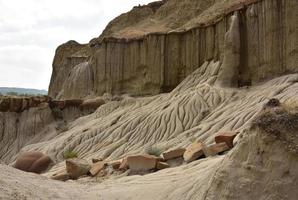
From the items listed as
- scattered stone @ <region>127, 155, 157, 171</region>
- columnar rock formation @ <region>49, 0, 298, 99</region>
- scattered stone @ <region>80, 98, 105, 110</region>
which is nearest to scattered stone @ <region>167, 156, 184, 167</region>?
scattered stone @ <region>127, 155, 157, 171</region>

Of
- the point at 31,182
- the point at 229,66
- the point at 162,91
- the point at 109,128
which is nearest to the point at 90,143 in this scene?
the point at 109,128

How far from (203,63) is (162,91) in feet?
15.0

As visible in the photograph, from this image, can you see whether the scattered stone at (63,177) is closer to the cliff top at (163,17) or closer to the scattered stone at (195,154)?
the scattered stone at (195,154)

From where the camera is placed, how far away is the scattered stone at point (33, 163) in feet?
84.2

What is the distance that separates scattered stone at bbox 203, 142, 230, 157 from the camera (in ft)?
54.0

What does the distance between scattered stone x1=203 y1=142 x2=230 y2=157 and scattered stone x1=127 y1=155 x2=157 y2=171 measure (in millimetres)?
1708

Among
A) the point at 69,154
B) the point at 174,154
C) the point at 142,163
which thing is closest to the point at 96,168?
the point at 142,163

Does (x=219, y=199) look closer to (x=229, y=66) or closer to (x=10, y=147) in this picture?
(x=229, y=66)

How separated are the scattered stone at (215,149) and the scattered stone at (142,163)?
1.71 m

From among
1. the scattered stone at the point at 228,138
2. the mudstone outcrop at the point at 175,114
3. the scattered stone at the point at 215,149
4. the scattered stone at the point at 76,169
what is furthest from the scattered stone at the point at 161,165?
the scattered stone at the point at 76,169

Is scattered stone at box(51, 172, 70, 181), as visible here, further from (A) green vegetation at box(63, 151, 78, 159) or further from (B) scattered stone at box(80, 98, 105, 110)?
(B) scattered stone at box(80, 98, 105, 110)

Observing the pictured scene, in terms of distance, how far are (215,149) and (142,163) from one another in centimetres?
263

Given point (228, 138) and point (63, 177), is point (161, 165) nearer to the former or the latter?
point (228, 138)

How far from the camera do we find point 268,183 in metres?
10.4
